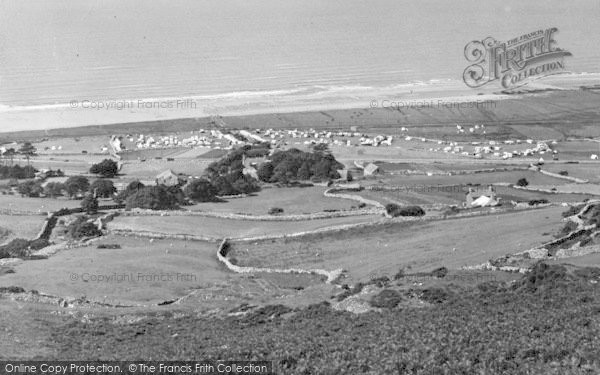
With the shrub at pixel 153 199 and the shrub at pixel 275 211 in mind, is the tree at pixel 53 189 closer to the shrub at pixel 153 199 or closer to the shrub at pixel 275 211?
the shrub at pixel 153 199

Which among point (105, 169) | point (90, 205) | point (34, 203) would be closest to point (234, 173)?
point (105, 169)

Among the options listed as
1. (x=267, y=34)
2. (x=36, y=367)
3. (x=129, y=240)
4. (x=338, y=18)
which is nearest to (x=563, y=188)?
(x=129, y=240)

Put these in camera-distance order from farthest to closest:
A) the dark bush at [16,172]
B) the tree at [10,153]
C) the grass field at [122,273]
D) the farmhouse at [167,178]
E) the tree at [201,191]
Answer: the tree at [10,153] → the dark bush at [16,172] → the farmhouse at [167,178] → the tree at [201,191] → the grass field at [122,273]

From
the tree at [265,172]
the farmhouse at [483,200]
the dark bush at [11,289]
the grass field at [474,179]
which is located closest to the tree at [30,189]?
the tree at [265,172]

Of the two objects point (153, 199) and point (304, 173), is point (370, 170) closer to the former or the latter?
point (304, 173)

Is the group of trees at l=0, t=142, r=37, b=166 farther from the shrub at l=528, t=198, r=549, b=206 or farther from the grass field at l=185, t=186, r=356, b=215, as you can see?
the shrub at l=528, t=198, r=549, b=206

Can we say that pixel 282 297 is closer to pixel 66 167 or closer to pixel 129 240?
pixel 129 240
